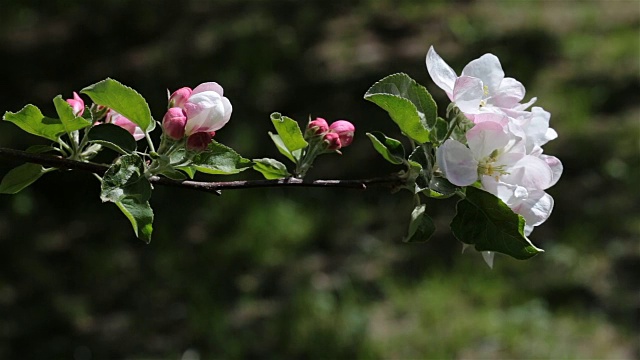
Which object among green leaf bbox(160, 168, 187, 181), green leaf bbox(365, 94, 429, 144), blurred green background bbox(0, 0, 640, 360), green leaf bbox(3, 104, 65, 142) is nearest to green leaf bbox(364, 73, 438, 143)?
green leaf bbox(365, 94, 429, 144)

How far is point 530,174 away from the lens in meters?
0.90

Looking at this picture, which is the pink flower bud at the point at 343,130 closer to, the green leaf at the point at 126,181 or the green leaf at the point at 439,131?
the green leaf at the point at 439,131

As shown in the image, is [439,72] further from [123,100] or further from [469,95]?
[123,100]

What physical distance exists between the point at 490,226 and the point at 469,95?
14cm

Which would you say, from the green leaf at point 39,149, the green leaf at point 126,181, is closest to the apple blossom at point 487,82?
the green leaf at point 126,181

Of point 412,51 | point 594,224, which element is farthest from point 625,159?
point 412,51

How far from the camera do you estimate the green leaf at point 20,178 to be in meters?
0.97

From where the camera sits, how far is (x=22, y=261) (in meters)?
3.04

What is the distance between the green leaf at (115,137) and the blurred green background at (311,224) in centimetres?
181

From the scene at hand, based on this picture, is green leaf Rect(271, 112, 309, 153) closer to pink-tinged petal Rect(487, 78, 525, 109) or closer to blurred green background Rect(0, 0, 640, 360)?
pink-tinged petal Rect(487, 78, 525, 109)

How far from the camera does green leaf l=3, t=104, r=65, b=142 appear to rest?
90 cm

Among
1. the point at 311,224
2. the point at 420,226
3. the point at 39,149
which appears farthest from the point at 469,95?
the point at 311,224

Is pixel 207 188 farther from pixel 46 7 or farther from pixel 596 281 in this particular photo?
pixel 46 7

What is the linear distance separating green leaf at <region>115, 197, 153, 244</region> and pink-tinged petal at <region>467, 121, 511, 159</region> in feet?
1.12
